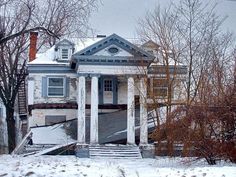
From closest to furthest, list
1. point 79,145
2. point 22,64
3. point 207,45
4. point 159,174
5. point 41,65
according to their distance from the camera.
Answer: point 159,174 → point 79,145 → point 207,45 → point 41,65 → point 22,64

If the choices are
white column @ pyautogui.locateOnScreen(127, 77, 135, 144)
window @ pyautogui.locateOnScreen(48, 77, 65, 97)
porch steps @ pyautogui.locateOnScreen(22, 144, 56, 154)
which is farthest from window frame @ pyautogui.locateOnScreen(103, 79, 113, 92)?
porch steps @ pyautogui.locateOnScreen(22, 144, 56, 154)

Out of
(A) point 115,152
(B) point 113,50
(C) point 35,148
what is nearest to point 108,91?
(B) point 113,50

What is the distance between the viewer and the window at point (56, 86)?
30312 mm

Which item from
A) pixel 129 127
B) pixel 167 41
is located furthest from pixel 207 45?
pixel 129 127

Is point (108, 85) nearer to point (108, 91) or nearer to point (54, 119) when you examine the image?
point (108, 91)

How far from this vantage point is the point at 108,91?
31125 mm

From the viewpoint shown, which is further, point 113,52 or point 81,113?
point 113,52

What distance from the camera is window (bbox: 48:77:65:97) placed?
3031 centimetres

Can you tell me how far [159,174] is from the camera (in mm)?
13297

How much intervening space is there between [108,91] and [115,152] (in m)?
7.62

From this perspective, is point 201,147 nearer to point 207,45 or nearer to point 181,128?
point 181,128

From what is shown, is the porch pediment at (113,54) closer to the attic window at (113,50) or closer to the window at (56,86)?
the attic window at (113,50)

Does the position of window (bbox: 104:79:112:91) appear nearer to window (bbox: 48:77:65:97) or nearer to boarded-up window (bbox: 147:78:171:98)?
window (bbox: 48:77:65:97)

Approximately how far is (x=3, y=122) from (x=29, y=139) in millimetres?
25552
